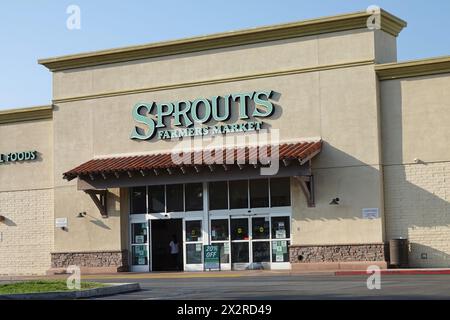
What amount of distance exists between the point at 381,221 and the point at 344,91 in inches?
195

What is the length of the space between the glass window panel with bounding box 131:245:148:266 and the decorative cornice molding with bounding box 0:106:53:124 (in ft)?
23.3

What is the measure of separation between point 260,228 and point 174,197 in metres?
3.98

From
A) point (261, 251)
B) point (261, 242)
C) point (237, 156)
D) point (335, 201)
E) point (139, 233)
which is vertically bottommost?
point (261, 251)

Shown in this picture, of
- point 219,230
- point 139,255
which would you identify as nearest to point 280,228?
point 219,230

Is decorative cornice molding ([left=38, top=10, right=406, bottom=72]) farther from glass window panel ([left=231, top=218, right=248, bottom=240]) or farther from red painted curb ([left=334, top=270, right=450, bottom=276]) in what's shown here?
red painted curb ([left=334, top=270, right=450, bottom=276])

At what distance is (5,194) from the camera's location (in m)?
39.4

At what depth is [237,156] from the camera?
108ft

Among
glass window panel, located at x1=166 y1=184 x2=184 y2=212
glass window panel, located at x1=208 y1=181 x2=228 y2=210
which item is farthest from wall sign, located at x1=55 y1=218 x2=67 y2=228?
glass window panel, located at x1=208 y1=181 x2=228 y2=210

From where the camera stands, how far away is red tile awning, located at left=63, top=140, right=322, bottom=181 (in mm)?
31875

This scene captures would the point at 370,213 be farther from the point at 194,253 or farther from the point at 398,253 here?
the point at 194,253

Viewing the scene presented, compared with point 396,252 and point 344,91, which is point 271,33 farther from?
point 396,252
